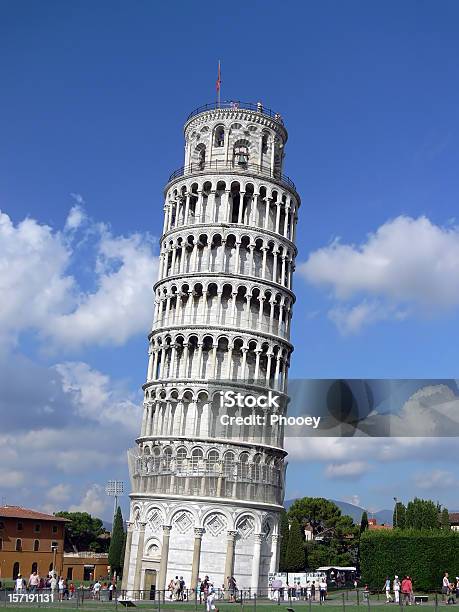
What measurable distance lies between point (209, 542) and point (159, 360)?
1437cm

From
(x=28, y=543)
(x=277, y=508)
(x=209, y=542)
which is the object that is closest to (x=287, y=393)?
(x=277, y=508)

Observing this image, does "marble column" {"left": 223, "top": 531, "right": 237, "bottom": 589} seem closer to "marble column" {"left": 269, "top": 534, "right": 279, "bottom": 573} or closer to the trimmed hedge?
"marble column" {"left": 269, "top": 534, "right": 279, "bottom": 573}

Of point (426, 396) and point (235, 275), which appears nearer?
point (426, 396)

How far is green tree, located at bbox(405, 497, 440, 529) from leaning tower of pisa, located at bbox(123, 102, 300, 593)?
20.9 metres

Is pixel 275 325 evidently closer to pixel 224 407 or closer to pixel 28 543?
pixel 224 407

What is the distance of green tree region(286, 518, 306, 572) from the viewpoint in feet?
267

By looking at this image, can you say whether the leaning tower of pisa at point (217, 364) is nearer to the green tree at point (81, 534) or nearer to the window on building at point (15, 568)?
the window on building at point (15, 568)

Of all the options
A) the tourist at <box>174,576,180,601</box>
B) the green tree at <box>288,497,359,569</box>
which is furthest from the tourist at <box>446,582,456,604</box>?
the green tree at <box>288,497,359,569</box>

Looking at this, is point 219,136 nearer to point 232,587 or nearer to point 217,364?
point 217,364

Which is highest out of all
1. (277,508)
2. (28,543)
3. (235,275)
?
(235,275)

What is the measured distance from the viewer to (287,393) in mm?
61188

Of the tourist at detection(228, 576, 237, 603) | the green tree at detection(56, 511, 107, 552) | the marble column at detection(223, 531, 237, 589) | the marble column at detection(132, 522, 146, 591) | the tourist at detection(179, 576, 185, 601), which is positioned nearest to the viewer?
the tourist at detection(228, 576, 237, 603)

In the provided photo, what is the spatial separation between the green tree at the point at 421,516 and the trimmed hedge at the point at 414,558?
919 inches

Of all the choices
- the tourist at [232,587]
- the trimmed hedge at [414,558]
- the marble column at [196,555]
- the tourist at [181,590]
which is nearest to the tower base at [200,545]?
the marble column at [196,555]
